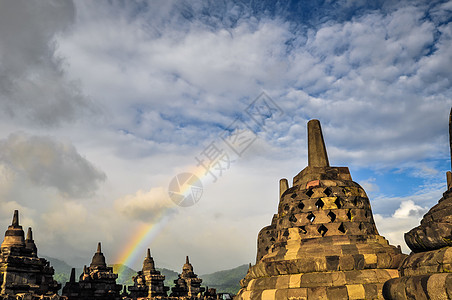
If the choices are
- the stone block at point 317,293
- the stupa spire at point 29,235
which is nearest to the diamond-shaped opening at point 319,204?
the stone block at point 317,293

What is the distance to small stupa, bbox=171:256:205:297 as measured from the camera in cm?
2742

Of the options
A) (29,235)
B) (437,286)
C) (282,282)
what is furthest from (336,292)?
(29,235)

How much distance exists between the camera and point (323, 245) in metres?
9.84

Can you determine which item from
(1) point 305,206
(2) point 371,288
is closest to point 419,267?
(2) point 371,288

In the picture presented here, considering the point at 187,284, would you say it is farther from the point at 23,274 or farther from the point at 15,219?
the point at 23,274

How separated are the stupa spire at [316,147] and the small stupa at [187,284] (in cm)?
1924

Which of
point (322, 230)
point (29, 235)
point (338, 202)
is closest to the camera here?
point (322, 230)

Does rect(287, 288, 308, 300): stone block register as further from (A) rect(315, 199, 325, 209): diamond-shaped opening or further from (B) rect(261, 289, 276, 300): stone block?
(A) rect(315, 199, 325, 209): diamond-shaped opening

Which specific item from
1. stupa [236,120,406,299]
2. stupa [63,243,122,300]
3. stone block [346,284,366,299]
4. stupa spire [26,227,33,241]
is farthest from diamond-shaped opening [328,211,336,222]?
stupa spire [26,227,33,241]

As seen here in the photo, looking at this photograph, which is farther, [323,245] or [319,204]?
→ [319,204]

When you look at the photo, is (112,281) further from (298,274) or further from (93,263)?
(298,274)

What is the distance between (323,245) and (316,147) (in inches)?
132

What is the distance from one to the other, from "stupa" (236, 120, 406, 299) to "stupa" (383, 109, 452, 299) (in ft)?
9.24

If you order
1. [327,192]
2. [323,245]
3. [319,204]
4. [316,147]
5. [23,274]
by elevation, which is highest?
[316,147]
